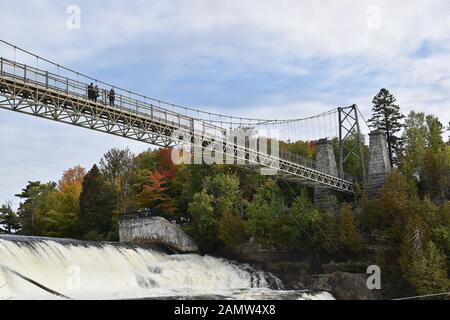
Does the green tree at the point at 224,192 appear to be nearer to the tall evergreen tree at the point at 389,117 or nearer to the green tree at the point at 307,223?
the green tree at the point at 307,223

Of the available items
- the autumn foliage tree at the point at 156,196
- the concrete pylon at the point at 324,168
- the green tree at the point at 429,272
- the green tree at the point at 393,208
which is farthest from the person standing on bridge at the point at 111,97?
the concrete pylon at the point at 324,168

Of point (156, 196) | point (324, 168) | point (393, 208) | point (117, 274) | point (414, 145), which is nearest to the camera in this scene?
point (117, 274)

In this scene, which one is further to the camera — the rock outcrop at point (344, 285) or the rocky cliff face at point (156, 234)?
the rocky cliff face at point (156, 234)

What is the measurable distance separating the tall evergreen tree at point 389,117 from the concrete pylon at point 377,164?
1287 centimetres

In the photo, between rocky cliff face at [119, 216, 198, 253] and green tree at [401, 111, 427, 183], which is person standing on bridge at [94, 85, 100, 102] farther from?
green tree at [401, 111, 427, 183]

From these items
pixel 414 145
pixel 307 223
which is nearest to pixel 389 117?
pixel 414 145

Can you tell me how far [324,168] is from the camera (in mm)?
49625

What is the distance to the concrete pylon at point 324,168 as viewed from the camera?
1853 inches

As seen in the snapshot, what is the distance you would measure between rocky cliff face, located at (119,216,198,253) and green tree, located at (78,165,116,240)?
8.48 m

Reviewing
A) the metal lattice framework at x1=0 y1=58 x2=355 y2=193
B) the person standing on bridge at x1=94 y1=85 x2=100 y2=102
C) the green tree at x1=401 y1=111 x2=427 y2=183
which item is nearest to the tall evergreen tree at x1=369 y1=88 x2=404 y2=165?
the green tree at x1=401 y1=111 x2=427 y2=183

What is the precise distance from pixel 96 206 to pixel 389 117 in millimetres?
33230

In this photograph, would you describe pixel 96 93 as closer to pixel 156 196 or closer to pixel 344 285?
pixel 344 285

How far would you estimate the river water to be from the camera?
80.5ft
